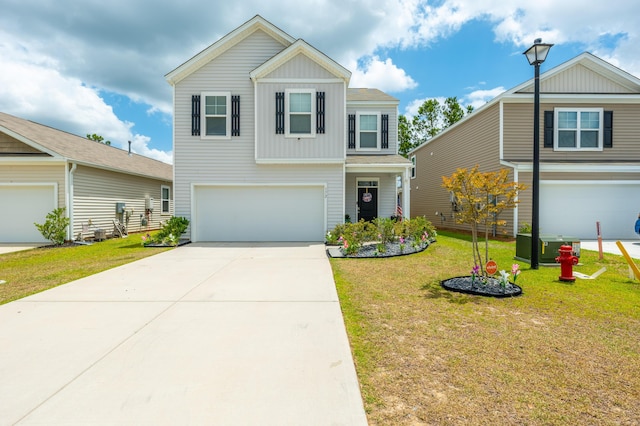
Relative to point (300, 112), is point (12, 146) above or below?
below

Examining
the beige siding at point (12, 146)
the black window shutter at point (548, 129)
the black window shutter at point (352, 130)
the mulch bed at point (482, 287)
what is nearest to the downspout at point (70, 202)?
the beige siding at point (12, 146)

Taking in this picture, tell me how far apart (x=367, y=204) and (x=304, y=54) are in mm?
6610

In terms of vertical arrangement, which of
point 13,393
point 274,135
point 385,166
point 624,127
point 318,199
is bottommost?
point 13,393

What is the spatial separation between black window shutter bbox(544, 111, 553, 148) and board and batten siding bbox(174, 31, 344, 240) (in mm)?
9002

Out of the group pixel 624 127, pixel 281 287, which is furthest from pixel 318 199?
pixel 624 127

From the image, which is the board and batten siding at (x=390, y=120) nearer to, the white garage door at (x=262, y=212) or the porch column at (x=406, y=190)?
the porch column at (x=406, y=190)

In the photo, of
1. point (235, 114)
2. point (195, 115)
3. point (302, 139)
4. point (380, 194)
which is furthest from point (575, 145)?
point (195, 115)

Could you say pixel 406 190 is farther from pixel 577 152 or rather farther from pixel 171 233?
pixel 171 233

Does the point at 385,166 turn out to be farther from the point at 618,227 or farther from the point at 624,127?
the point at 624,127

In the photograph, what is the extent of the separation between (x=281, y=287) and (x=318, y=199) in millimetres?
6698

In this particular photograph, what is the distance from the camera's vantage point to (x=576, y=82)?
44.9ft

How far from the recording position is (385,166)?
1177 cm

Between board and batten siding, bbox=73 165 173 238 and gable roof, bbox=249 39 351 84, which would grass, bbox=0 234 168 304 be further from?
gable roof, bbox=249 39 351 84

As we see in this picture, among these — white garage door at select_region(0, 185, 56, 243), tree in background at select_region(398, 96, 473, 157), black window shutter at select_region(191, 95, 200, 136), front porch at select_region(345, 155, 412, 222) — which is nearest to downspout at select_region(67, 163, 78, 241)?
white garage door at select_region(0, 185, 56, 243)
